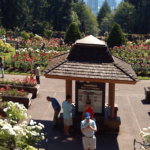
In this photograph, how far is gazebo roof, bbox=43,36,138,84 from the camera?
8539mm

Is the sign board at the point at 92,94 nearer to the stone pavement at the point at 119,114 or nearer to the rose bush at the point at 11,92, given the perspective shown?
the stone pavement at the point at 119,114

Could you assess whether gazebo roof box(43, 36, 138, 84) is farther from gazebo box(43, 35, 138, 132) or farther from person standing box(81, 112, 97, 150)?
person standing box(81, 112, 97, 150)

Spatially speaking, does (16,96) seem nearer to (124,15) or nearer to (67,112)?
(67,112)

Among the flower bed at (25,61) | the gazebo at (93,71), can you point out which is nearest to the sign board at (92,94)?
the gazebo at (93,71)

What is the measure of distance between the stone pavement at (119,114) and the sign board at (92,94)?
1.00 meters

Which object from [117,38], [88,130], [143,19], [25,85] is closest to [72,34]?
[117,38]

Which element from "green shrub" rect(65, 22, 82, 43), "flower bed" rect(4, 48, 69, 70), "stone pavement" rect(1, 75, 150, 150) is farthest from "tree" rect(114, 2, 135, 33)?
"stone pavement" rect(1, 75, 150, 150)

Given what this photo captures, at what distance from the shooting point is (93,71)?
28.8 ft

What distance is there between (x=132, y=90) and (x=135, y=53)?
27.9 feet

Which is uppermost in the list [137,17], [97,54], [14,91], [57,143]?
[137,17]

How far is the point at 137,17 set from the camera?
52344mm

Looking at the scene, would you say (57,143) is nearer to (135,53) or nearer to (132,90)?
(132,90)

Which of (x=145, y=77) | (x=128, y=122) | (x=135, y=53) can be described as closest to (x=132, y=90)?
(x=145, y=77)

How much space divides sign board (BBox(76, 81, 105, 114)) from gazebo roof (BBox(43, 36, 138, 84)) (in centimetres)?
73
